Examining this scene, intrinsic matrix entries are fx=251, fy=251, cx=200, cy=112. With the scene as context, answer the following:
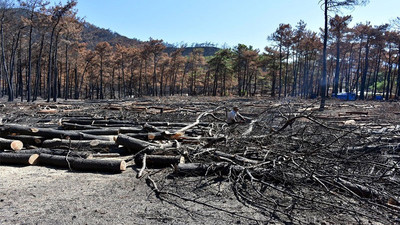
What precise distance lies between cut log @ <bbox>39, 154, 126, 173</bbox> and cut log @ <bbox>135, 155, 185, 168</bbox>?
0.51m

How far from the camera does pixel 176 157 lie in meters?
5.57

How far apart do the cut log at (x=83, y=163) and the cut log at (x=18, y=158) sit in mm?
155

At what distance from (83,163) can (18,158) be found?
1.64 meters

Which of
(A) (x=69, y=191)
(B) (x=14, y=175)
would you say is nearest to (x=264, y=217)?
(A) (x=69, y=191)

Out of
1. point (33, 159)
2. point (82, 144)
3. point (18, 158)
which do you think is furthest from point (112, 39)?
point (33, 159)

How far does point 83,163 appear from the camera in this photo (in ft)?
17.9

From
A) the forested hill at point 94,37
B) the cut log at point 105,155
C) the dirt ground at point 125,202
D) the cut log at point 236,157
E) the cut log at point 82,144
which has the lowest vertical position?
the dirt ground at point 125,202

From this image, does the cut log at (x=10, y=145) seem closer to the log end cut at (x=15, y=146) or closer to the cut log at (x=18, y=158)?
the log end cut at (x=15, y=146)

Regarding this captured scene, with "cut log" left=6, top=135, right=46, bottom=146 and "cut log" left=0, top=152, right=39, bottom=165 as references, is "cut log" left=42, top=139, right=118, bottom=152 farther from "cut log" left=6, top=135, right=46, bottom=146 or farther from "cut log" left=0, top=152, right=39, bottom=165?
"cut log" left=0, top=152, right=39, bottom=165

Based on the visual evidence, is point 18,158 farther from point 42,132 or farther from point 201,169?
point 201,169

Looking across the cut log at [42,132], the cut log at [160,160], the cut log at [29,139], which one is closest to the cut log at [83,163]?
the cut log at [160,160]

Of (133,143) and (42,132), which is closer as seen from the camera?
(133,143)

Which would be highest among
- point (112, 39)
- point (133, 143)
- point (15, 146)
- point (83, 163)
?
point (112, 39)

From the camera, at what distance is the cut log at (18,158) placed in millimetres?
5695
